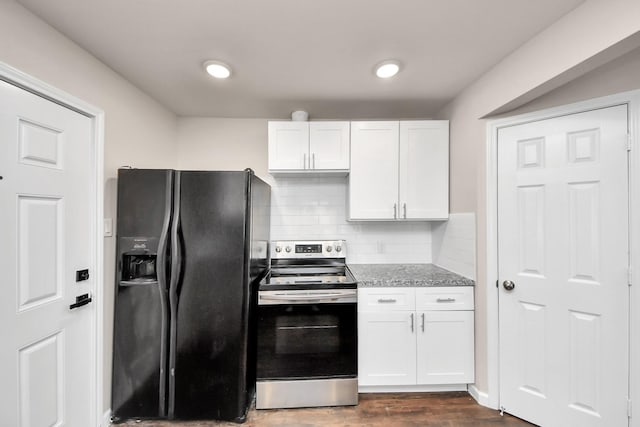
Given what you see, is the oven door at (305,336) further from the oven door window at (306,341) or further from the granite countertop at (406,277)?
the granite countertop at (406,277)

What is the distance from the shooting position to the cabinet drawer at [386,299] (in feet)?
6.68

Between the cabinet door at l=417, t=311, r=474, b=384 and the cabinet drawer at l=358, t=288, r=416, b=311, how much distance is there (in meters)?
0.14

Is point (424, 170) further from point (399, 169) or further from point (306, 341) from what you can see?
point (306, 341)

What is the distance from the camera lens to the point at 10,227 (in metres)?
1.23

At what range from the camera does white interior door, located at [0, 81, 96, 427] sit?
3.99 feet

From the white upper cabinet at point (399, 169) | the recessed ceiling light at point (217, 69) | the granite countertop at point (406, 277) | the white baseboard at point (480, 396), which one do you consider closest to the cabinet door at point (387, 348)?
the granite countertop at point (406, 277)

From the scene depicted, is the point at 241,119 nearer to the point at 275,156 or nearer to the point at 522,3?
the point at 275,156

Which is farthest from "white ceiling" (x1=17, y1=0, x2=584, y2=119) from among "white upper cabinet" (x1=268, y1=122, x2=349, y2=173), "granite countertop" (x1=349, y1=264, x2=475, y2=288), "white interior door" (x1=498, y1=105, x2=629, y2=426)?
"granite countertop" (x1=349, y1=264, x2=475, y2=288)

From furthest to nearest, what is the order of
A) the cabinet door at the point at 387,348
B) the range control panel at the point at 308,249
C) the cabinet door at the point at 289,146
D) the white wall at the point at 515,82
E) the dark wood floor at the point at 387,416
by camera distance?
the range control panel at the point at 308,249 → the cabinet door at the point at 289,146 → the cabinet door at the point at 387,348 → the dark wood floor at the point at 387,416 → the white wall at the point at 515,82

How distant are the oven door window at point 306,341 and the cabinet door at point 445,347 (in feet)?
1.83

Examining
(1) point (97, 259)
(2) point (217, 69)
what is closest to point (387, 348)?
(1) point (97, 259)

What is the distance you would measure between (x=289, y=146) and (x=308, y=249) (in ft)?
3.39

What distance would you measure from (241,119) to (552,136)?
2.62m

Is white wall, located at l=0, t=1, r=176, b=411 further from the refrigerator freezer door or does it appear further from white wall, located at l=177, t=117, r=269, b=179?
white wall, located at l=177, t=117, r=269, b=179
